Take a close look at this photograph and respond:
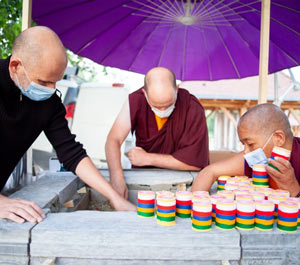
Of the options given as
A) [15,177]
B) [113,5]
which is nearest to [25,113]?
[15,177]

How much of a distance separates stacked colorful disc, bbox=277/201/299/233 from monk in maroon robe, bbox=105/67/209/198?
3.74ft

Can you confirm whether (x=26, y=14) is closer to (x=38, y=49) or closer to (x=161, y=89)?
(x=38, y=49)

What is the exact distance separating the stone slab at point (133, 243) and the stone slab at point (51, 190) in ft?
1.11

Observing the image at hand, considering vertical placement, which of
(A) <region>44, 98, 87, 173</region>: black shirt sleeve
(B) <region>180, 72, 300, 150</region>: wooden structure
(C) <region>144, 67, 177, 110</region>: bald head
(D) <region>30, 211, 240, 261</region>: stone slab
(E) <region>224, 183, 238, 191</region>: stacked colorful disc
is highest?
(C) <region>144, 67, 177, 110</region>: bald head

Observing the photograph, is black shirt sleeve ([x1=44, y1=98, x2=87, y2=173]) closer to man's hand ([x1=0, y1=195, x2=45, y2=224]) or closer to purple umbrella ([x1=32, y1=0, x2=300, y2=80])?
man's hand ([x1=0, y1=195, x2=45, y2=224])

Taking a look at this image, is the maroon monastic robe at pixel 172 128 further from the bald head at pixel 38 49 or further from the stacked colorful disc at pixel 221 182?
the bald head at pixel 38 49

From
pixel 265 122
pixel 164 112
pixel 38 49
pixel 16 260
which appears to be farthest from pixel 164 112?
pixel 16 260

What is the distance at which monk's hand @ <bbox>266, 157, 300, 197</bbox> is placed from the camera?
1527 mm

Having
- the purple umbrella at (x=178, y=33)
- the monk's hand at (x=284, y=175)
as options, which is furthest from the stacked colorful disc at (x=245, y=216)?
the purple umbrella at (x=178, y=33)

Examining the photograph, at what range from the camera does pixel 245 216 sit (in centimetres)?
113

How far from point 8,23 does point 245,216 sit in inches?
171

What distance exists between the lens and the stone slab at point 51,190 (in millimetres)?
1524

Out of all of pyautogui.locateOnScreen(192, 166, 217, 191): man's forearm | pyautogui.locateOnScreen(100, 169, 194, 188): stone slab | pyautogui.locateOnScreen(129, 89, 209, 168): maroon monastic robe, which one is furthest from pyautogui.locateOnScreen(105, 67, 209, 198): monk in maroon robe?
pyautogui.locateOnScreen(192, 166, 217, 191): man's forearm

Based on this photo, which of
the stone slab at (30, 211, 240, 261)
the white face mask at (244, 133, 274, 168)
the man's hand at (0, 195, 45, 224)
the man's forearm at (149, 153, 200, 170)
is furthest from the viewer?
the man's forearm at (149, 153, 200, 170)
